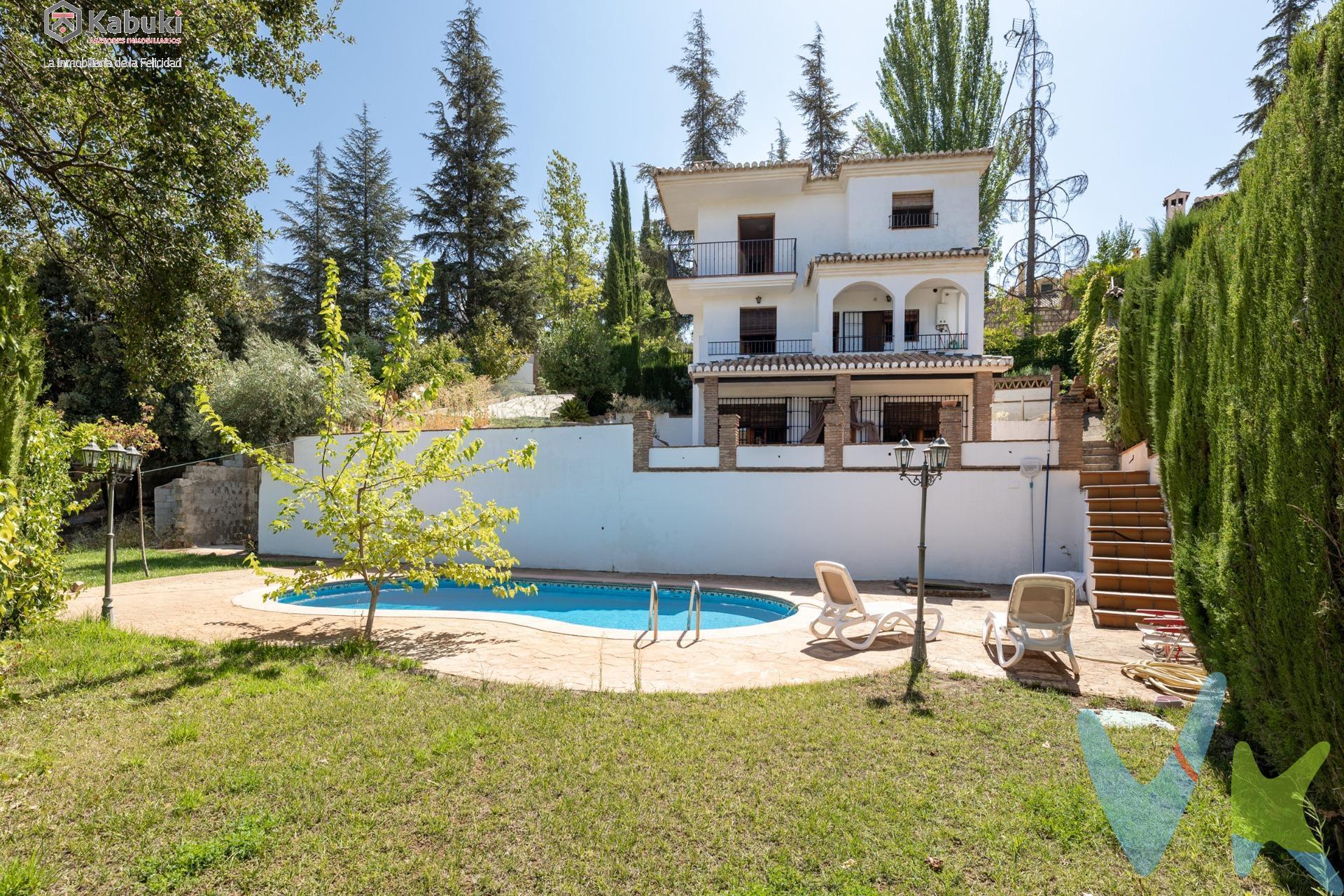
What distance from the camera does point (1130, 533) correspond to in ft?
30.8

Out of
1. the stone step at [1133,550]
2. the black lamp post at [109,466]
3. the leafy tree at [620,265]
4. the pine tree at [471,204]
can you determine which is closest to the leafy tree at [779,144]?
the leafy tree at [620,265]

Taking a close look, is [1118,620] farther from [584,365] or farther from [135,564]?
[135,564]

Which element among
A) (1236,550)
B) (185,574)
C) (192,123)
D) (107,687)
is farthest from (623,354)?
(1236,550)

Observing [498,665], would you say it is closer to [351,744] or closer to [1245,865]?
[351,744]

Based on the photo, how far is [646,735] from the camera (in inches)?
175

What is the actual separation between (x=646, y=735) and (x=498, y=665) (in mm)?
2535

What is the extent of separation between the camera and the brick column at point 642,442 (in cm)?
1354

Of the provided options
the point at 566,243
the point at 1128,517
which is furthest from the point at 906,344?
the point at 566,243

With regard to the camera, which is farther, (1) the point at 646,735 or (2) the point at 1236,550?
(1) the point at 646,735

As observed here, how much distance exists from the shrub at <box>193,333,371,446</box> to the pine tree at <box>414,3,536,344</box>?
11.5 metres

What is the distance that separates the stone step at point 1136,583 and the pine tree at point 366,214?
30.3 m

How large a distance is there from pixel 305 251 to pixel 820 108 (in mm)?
26569

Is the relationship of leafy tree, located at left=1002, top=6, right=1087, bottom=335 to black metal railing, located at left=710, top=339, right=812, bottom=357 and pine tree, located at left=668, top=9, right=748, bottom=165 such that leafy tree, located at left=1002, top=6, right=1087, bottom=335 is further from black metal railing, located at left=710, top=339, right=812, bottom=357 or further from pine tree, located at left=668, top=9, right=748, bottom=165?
black metal railing, located at left=710, top=339, right=812, bottom=357

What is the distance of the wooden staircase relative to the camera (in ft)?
27.6
